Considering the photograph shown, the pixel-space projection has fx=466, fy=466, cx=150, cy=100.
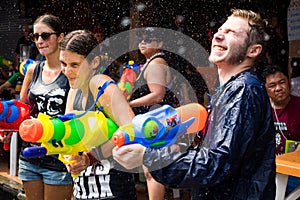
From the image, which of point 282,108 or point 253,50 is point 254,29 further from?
point 282,108

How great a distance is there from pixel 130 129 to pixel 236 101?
41 centimetres

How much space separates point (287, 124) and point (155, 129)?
98.0 inches

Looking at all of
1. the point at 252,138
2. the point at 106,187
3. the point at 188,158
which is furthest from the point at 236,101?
the point at 106,187

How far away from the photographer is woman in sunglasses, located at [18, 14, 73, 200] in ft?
10.4

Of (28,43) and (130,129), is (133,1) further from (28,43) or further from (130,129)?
(130,129)

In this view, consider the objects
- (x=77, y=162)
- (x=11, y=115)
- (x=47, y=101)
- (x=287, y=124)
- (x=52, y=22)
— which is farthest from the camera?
(x=287, y=124)

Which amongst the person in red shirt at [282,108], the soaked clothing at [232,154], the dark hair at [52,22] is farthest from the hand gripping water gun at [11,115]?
the person in red shirt at [282,108]

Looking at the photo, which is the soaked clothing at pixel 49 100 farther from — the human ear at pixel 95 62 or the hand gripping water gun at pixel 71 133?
the hand gripping water gun at pixel 71 133

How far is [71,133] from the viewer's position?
6.48 ft

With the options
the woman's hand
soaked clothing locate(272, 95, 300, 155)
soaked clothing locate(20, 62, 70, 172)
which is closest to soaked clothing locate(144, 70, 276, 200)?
the woman's hand

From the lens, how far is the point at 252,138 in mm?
1723

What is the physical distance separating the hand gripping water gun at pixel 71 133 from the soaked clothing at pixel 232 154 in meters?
0.40

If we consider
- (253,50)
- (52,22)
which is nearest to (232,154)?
(253,50)

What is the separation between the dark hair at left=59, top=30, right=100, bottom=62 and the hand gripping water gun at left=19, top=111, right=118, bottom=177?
640mm
